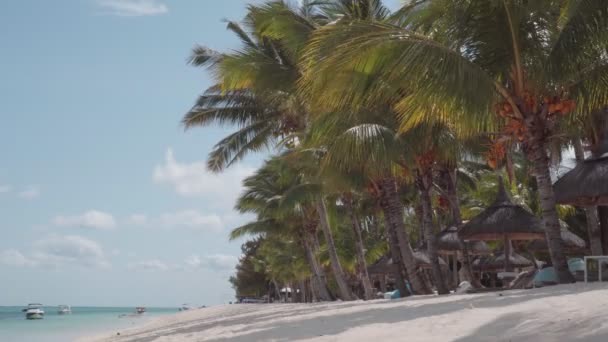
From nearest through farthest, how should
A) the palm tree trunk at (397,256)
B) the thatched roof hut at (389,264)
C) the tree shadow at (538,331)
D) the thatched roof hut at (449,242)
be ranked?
1. the tree shadow at (538,331)
2. the palm tree trunk at (397,256)
3. the thatched roof hut at (449,242)
4. the thatched roof hut at (389,264)

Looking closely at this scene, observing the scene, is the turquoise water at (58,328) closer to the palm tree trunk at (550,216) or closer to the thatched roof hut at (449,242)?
the thatched roof hut at (449,242)

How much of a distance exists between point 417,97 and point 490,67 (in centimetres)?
177

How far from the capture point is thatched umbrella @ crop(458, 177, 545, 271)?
46.2 feet

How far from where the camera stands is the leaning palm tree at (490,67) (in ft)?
27.6

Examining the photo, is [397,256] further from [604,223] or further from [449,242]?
[604,223]

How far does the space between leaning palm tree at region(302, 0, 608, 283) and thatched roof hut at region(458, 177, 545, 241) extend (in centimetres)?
400

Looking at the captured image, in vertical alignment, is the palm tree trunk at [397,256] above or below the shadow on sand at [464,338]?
above

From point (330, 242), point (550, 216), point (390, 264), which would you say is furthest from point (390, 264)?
point (550, 216)

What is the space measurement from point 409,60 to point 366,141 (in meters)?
4.45

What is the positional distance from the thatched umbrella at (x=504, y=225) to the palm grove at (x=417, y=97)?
0.68 m

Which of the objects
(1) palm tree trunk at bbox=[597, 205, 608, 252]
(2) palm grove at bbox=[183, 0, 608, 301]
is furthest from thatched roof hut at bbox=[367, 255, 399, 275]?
(1) palm tree trunk at bbox=[597, 205, 608, 252]

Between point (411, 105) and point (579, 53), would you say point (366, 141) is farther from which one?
point (579, 53)

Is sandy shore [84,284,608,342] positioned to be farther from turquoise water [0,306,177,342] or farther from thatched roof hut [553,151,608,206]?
turquoise water [0,306,177,342]

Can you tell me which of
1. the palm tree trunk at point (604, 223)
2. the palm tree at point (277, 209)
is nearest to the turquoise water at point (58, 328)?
the palm tree at point (277, 209)
